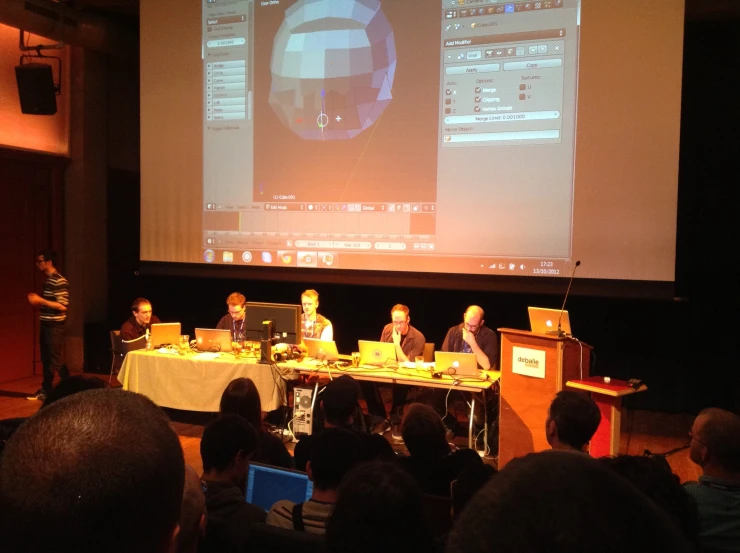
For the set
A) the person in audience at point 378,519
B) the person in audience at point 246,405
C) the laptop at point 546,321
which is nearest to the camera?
the person in audience at point 378,519

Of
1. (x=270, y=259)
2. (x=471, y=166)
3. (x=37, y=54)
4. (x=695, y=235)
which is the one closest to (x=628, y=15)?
(x=471, y=166)

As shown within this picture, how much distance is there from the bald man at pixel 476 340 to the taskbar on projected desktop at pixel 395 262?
41 centimetres

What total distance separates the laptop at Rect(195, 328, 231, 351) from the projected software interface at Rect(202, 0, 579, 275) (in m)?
0.93

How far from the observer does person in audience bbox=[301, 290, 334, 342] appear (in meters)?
5.86

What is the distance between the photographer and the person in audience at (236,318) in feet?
19.7

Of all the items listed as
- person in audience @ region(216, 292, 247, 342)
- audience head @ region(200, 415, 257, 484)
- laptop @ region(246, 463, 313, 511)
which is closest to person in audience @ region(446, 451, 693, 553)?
audience head @ region(200, 415, 257, 484)

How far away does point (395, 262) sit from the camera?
587cm

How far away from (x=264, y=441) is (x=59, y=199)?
634 cm

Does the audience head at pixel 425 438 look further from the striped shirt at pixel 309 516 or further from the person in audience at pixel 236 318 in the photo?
the person in audience at pixel 236 318

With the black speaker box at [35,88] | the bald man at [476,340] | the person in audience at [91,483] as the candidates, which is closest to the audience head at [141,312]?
the black speaker box at [35,88]

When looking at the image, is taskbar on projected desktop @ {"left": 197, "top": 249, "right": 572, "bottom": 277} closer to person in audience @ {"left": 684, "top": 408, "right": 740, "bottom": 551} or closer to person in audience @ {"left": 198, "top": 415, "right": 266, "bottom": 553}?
person in audience @ {"left": 684, "top": 408, "right": 740, "bottom": 551}

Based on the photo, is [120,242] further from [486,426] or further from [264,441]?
[264,441]

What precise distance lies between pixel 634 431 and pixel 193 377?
12.8ft

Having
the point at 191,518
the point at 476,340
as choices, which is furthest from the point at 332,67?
the point at 191,518
